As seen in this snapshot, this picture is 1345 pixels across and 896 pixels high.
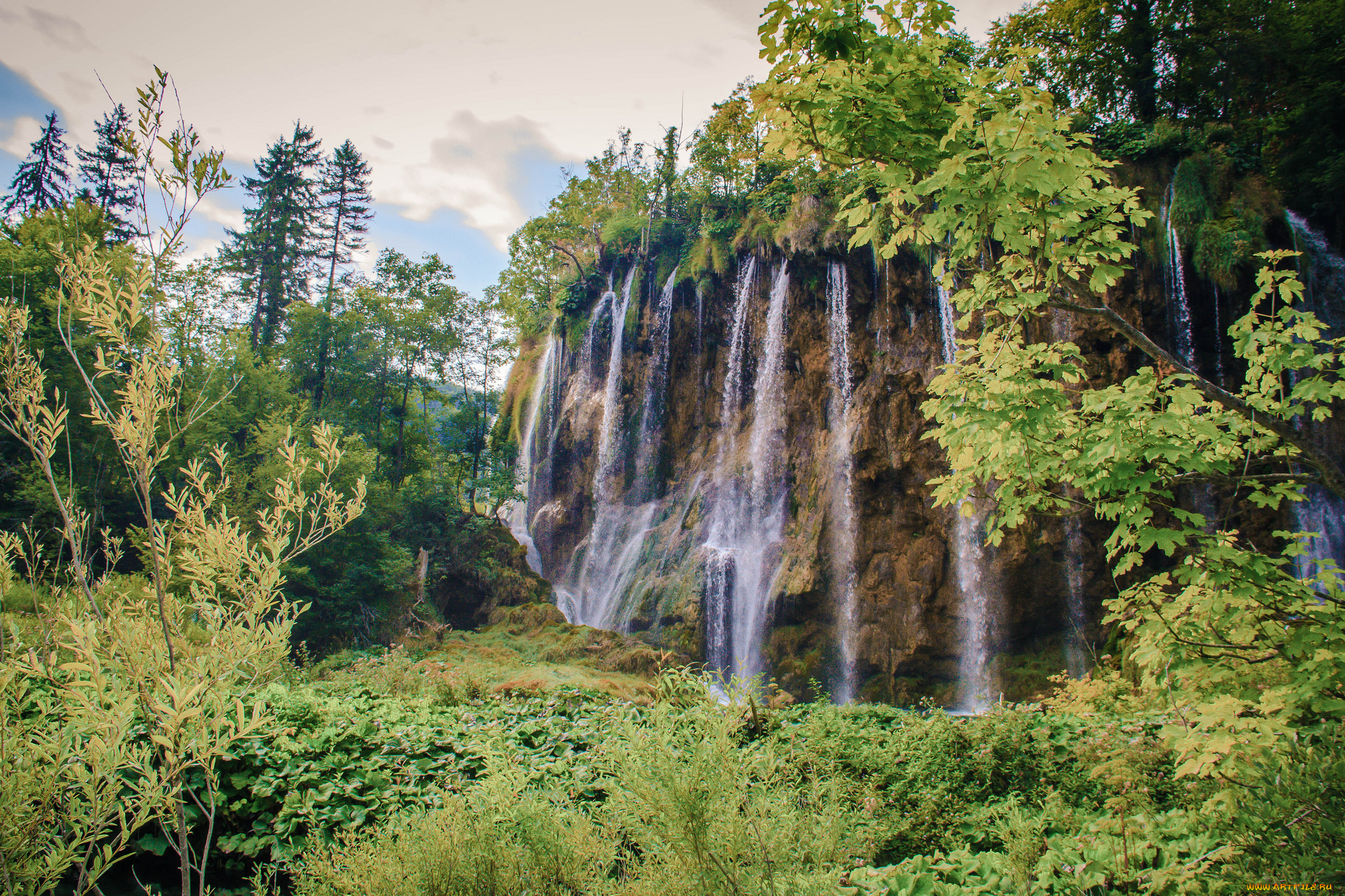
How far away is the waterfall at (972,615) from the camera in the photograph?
1295 centimetres

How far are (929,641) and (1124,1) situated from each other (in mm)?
16959

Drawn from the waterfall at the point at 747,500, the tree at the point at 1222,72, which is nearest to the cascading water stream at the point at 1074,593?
the tree at the point at 1222,72

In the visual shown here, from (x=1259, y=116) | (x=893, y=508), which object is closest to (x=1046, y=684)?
(x=893, y=508)

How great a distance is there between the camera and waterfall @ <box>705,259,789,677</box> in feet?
49.1

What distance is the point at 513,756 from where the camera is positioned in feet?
13.5

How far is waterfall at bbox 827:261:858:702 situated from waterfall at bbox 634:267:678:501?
22.0 feet

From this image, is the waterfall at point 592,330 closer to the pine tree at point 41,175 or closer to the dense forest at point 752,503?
the dense forest at point 752,503

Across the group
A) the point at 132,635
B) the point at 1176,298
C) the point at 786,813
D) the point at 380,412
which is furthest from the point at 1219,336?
the point at 380,412

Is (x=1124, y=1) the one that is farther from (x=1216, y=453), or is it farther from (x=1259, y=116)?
(x=1216, y=453)

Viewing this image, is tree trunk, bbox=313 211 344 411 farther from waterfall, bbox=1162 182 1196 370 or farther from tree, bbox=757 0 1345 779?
waterfall, bbox=1162 182 1196 370

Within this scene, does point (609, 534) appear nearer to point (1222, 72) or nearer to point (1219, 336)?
point (1219, 336)

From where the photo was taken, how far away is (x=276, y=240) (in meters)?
25.5

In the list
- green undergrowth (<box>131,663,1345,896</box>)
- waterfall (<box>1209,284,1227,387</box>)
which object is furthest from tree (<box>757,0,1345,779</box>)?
waterfall (<box>1209,284,1227,387</box>)

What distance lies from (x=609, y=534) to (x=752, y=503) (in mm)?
6541
